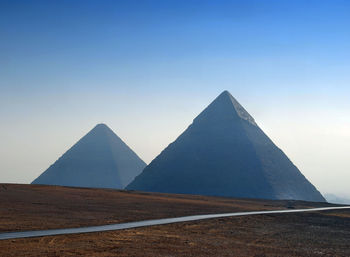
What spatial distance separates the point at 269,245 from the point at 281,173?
375 ft

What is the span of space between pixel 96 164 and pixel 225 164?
68.2 metres

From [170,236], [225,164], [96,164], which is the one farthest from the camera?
[96,164]

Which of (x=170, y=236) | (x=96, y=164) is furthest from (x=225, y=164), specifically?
(x=170, y=236)

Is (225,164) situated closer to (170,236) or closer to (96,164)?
(96,164)

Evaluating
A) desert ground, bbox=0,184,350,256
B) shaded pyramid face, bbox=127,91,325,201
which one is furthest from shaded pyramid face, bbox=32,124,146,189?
desert ground, bbox=0,184,350,256

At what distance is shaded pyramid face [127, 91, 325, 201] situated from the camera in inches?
5064

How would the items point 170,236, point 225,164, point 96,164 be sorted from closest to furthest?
1. point 170,236
2. point 225,164
3. point 96,164

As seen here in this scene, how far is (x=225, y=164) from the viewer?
134m

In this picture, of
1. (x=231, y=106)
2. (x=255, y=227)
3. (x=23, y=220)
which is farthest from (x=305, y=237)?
(x=231, y=106)

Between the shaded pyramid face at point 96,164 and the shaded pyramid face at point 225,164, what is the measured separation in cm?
3787

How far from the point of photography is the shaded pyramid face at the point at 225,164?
129 m

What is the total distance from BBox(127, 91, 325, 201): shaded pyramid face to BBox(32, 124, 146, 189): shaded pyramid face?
124 feet

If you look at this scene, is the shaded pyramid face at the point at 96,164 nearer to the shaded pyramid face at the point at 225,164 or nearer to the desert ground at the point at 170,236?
the shaded pyramid face at the point at 225,164

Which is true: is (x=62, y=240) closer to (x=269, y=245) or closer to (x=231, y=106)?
(x=269, y=245)
